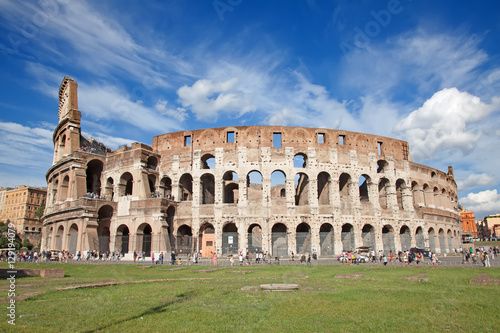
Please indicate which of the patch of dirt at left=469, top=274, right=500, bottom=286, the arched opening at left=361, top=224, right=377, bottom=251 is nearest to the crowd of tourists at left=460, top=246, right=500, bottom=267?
the arched opening at left=361, top=224, right=377, bottom=251

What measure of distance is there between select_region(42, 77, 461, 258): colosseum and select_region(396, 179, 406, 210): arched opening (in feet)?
0.46

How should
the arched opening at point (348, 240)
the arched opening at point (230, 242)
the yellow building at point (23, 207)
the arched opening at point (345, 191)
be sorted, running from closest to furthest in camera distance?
the arched opening at point (230, 242)
the arched opening at point (348, 240)
the arched opening at point (345, 191)
the yellow building at point (23, 207)

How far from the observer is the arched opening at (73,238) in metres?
33.3

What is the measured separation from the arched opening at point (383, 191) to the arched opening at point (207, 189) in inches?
757

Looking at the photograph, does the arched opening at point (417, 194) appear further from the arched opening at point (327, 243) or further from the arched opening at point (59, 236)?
the arched opening at point (59, 236)

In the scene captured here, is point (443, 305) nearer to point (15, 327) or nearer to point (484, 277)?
point (484, 277)

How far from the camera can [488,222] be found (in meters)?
105

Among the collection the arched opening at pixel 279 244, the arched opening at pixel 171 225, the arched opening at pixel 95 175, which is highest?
the arched opening at pixel 95 175

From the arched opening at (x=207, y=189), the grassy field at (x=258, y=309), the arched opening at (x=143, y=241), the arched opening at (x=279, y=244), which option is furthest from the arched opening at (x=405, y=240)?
the grassy field at (x=258, y=309)

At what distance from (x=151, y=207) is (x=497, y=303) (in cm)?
2900

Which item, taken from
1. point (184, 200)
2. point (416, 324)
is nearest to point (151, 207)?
point (184, 200)

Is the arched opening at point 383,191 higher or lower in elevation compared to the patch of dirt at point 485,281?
higher

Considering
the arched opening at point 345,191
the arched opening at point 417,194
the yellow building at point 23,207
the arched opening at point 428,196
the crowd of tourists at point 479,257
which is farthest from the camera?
the yellow building at point 23,207

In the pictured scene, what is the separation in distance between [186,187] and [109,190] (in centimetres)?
857
